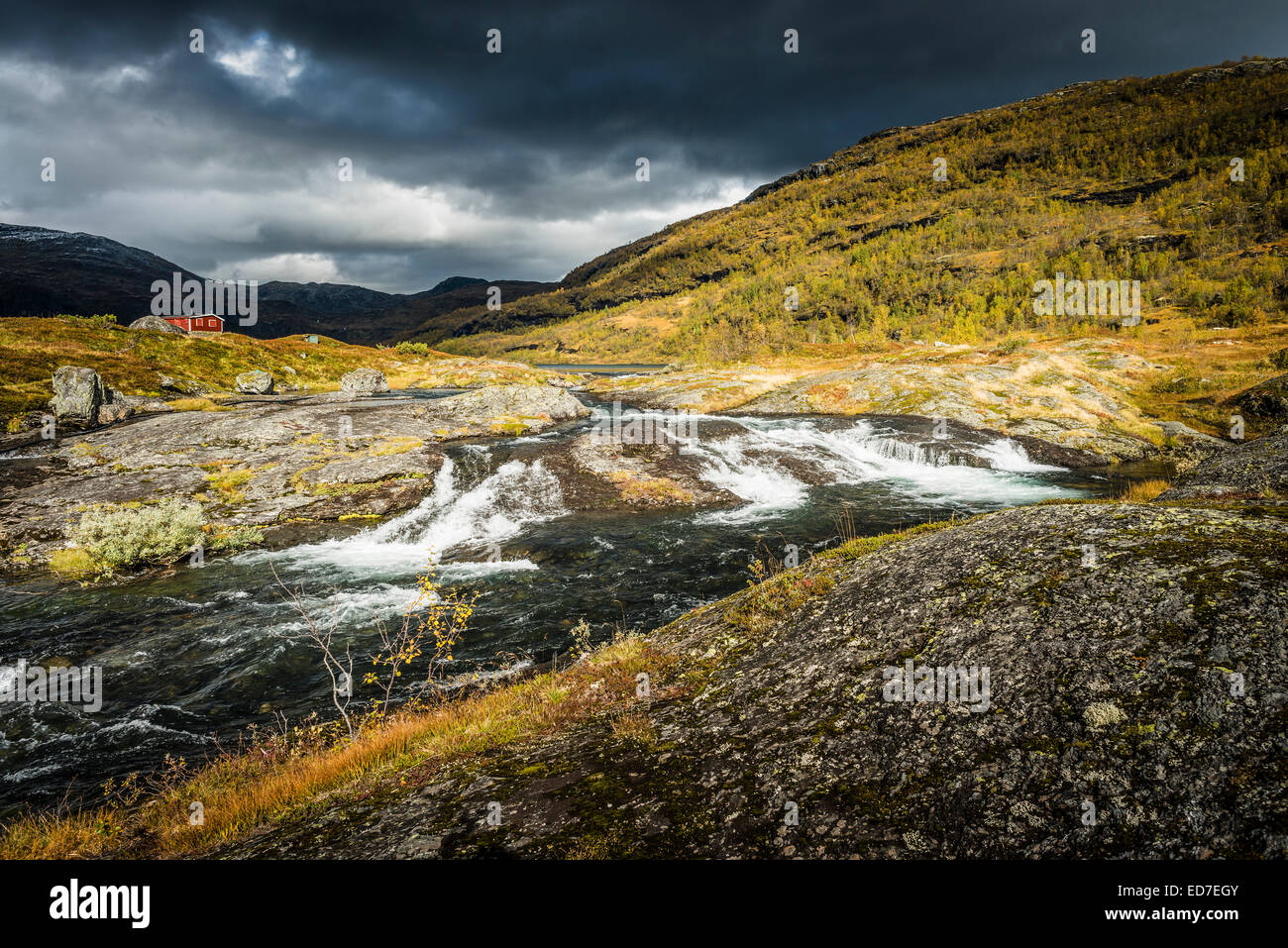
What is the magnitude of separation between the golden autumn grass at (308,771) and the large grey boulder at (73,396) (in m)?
37.7

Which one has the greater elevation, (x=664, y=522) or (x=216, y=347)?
(x=216, y=347)

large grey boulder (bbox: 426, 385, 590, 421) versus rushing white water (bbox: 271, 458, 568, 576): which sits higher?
large grey boulder (bbox: 426, 385, 590, 421)

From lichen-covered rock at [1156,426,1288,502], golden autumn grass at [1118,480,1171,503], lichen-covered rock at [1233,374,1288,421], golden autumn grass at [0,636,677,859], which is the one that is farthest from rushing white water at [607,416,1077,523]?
lichen-covered rock at [1233,374,1288,421]

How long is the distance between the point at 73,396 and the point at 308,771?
42.0 m

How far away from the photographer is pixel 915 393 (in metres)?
47.9

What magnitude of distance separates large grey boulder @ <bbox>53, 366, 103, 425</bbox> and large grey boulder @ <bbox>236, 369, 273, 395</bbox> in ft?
97.9

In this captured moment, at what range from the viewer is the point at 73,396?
3294 centimetres

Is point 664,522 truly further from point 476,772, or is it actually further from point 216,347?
point 216,347

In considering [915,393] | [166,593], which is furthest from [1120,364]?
[166,593]

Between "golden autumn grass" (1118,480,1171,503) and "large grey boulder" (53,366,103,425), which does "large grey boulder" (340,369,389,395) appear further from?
"golden autumn grass" (1118,480,1171,503)

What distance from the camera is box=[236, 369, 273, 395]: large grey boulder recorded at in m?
62.1

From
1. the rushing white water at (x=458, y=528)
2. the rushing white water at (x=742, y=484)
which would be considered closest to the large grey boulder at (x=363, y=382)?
the rushing white water at (x=742, y=484)

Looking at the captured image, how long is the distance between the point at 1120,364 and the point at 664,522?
243 ft
